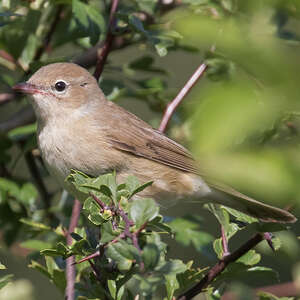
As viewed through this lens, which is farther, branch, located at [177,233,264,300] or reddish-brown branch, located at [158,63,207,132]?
reddish-brown branch, located at [158,63,207,132]

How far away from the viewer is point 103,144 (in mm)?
3338

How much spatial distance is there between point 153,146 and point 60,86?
28.4 inches

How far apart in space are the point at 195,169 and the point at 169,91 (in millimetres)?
525

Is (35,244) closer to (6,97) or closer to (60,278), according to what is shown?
(60,278)

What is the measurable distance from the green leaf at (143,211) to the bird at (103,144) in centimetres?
148

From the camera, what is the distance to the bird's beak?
314cm

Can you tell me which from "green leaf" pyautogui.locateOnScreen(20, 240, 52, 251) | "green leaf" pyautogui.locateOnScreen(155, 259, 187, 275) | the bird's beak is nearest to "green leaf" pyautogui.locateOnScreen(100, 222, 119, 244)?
"green leaf" pyautogui.locateOnScreen(155, 259, 187, 275)

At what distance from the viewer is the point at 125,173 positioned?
130 inches

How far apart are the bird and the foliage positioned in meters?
0.12

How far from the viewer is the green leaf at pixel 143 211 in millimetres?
1651

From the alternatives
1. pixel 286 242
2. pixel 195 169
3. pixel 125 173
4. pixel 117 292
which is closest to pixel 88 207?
pixel 117 292

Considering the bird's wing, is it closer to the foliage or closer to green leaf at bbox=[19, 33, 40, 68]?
the foliage

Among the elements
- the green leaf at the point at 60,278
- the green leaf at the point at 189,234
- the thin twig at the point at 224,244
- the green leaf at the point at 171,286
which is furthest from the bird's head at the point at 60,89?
the green leaf at the point at 171,286

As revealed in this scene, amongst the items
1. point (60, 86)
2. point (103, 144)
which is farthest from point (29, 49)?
point (103, 144)
